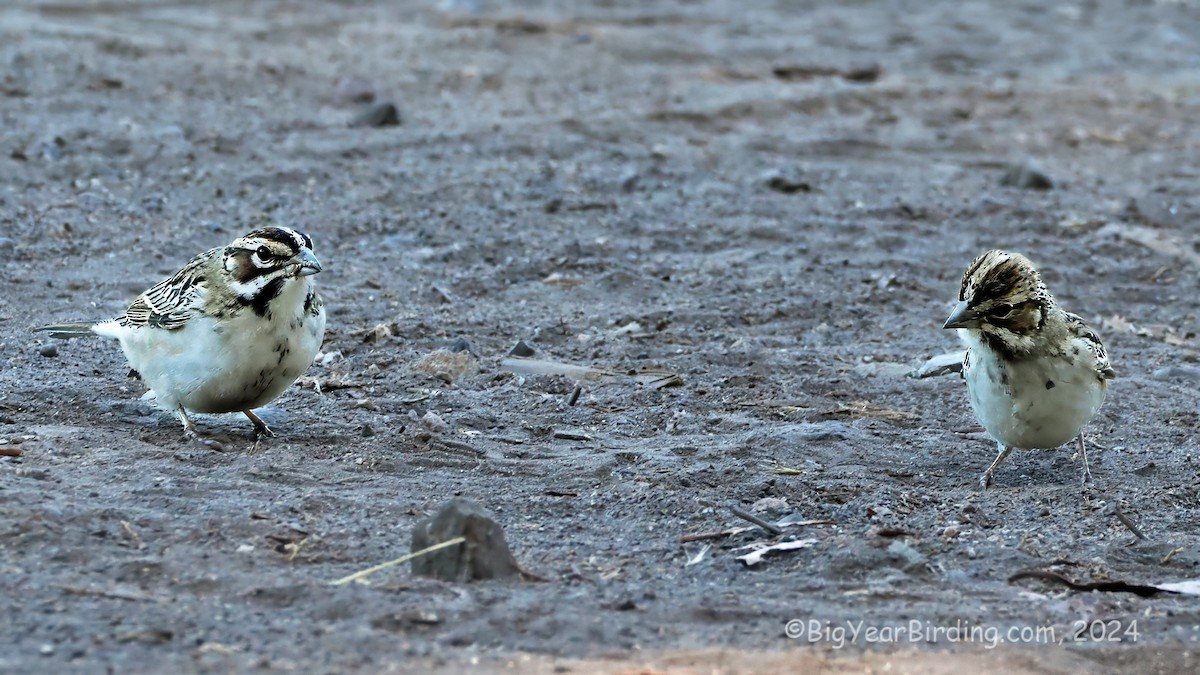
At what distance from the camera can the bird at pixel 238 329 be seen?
6.85 metres

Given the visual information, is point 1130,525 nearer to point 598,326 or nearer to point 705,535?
point 705,535

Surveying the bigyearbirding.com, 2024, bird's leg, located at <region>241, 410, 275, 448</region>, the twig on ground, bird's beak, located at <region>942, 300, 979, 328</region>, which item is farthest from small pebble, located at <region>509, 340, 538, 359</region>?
the bigyearbirding.com, 2024

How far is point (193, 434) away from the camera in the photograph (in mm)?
7109

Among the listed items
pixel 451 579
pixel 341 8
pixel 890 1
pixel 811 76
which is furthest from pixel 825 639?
pixel 890 1

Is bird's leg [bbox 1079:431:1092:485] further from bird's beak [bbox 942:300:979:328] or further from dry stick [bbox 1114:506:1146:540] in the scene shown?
bird's beak [bbox 942:300:979:328]

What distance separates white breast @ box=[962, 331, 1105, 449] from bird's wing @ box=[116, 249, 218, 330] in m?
3.52

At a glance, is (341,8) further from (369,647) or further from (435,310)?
(369,647)

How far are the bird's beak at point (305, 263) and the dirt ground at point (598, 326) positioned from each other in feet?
2.64

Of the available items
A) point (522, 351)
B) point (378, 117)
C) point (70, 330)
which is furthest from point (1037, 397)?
point (378, 117)

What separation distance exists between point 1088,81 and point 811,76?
118 inches

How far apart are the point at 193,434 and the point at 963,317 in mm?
3483

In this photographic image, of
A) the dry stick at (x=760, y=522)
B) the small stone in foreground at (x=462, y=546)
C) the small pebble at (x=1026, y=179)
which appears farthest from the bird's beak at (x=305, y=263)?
the small pebble at (x=1026, y=179)

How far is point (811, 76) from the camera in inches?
623

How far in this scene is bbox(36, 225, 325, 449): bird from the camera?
6.85 m
